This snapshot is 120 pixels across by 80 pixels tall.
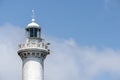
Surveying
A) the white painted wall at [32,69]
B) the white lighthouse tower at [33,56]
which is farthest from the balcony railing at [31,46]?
the white painted wall at [32,69]

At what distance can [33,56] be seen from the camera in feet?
429

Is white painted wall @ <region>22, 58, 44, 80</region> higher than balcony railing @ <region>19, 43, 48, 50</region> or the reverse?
the reverse

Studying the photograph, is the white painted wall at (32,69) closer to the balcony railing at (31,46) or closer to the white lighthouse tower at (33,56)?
the white lighthouse tower at (33,56)

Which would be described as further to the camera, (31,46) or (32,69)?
(31,46)

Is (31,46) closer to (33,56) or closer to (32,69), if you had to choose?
(33,56)

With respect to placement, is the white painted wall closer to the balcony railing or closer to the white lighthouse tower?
the white lighthouse tower

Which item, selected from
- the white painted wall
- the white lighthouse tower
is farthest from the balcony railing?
the white painted wall

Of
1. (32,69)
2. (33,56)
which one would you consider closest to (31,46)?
(33,56)

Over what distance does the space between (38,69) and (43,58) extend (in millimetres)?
2090

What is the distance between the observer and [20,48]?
131250mm

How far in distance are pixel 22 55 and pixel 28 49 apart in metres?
1.37

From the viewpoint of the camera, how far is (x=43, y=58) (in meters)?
132

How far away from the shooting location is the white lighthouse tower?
427 ft

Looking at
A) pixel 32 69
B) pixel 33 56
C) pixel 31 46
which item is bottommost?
pixel 32 69
